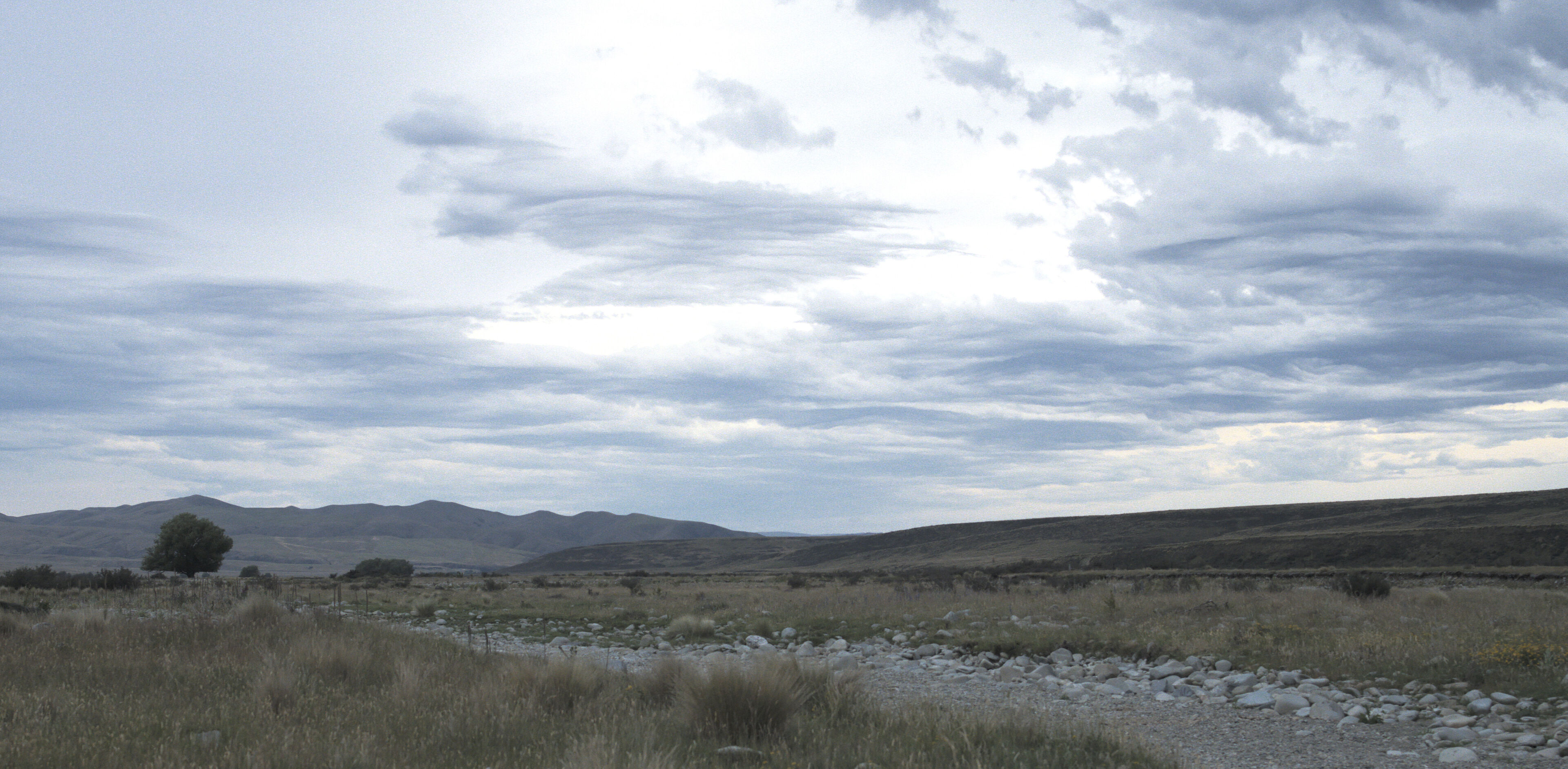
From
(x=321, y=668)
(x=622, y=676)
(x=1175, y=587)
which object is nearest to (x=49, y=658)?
(x=321, y=668)

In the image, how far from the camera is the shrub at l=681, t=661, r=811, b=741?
820cm

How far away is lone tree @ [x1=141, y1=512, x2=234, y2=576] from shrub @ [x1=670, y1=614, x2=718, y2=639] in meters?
65.4

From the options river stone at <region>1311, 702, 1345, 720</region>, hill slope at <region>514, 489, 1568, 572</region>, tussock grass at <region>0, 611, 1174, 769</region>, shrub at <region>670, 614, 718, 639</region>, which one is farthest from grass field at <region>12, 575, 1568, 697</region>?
hill slope at <region>514, 489, 1568, 572</region>

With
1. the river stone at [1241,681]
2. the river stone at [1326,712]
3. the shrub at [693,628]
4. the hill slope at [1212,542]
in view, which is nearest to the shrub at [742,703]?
the river stone at [1326,712]

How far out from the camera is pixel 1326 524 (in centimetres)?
10262

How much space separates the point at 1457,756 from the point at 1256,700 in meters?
2.77

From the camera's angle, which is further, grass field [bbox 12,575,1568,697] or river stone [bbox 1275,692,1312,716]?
grass field [bbox 12,575,1568,697]

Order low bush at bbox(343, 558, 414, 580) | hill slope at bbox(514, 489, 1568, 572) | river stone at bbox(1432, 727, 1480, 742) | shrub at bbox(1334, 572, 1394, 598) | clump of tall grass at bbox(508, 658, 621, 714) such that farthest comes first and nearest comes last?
1. low bush at bbox(343, 558, 414, 580)
2. hill slope at bbox(514, 489, 1568, 572)
3. shrub at bbox(1334, 572, 1394, 598)
4. river stone at bbox(1432, 727, 1480, 742)
5. clump of tall grass at bbox(508, 658, 621, 714)

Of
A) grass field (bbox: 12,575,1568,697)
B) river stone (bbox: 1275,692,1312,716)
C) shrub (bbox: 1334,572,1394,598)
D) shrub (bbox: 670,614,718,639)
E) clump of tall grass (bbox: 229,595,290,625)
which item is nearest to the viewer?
river stone (bbox: 1275,692,1312,716)

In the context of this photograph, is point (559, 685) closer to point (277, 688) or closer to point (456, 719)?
point (456, 719)

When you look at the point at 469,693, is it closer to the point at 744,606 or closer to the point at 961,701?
the point at 961,701

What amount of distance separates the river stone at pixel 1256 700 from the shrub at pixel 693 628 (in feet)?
40.9

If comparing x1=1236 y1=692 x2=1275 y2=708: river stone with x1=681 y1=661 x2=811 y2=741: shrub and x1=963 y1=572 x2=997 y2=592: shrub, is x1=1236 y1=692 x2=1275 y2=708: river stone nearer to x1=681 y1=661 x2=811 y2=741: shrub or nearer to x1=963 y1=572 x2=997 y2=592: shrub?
x1=681 y1=661 x2=811 y2=741: shrub

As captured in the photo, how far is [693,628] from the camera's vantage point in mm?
21938
